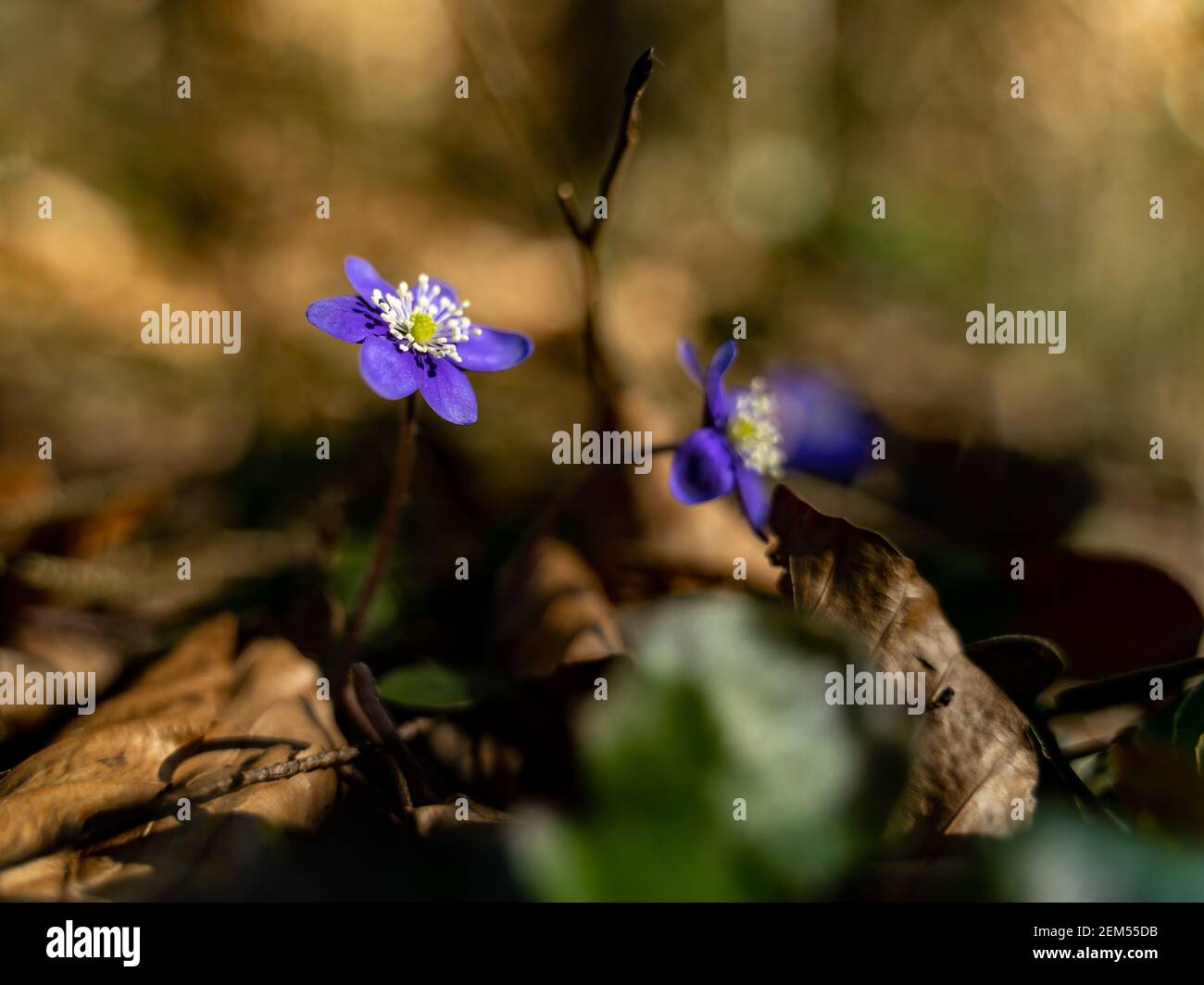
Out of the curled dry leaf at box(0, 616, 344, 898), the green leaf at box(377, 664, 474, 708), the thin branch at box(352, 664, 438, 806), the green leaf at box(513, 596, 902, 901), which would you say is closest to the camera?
the green leaf at box(513, 596, 902, 901)

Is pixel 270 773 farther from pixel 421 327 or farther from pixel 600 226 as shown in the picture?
pixel 600 226

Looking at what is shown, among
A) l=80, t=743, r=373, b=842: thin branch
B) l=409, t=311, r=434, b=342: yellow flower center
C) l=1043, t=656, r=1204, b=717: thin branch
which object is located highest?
l=409, t=311, r=434, b=342: yellow flower center

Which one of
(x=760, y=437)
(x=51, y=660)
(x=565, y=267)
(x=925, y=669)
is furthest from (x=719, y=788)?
(x=565, y=267)

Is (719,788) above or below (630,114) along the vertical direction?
below

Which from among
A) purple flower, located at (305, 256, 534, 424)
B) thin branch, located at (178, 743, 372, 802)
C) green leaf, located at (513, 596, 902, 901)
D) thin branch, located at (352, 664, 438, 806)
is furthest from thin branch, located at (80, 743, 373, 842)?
purple flower, located at (305, 256, 534, 424)

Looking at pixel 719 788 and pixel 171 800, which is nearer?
pixel 719 788

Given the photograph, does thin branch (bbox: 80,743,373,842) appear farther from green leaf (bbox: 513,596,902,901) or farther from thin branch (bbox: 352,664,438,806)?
green leaf (bbox: 513,596,902,901)
